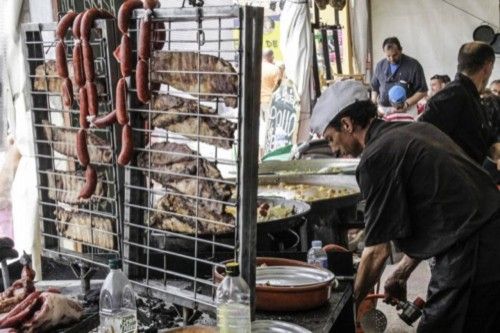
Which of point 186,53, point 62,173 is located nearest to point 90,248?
point 62,173

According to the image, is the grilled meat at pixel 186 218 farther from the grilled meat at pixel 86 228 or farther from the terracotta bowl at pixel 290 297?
the terracotta bowl at pixel 290 297

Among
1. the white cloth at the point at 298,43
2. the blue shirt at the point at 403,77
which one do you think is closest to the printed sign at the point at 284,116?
the white cloth at the point at 298,43

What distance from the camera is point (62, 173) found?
2.88 metres

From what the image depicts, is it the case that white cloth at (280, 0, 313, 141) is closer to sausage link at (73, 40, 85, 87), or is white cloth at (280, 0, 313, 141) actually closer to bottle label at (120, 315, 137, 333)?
sausage link at (73, 40, 85, 87)

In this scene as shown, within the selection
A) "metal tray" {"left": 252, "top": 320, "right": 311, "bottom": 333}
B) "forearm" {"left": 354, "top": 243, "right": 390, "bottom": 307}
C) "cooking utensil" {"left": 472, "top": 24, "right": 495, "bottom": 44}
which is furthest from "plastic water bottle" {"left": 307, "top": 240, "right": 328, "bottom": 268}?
"cooking utensil" {"left": 472, "top": 24, "right": 495, "bottom": 44}

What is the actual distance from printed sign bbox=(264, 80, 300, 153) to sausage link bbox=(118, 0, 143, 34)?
5.40 meters

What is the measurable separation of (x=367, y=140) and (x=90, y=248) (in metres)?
1.50

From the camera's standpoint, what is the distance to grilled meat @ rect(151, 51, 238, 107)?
2168mm

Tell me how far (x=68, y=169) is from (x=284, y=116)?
5388mm

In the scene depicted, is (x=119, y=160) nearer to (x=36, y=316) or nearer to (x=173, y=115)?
(x=173, y=115)

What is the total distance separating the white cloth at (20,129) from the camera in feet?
10.7

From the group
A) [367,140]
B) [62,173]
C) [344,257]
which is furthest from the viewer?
[367,140]

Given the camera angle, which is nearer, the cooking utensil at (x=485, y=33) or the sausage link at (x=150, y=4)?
the sausage link at (x=150, y=4)

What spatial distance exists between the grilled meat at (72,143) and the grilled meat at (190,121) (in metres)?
0.31
